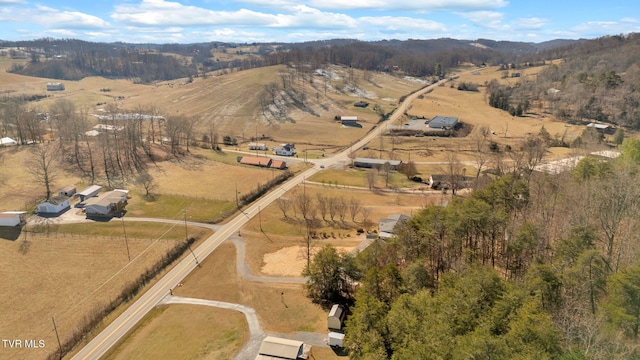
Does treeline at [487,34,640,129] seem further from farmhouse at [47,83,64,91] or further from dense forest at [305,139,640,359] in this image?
farmhouse at [47,83,64,91]

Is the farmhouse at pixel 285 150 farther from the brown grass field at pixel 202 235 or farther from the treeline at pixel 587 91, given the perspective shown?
the treeline at pixel 587 91

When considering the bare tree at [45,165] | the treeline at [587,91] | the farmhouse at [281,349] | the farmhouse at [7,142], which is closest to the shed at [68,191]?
the bare tree at [45,165]

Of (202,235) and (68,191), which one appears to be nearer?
(202,235)

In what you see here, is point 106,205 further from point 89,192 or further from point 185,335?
point 185,335

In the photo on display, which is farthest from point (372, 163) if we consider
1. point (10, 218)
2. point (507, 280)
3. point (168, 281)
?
point (10, 218)

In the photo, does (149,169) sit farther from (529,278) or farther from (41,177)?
(529,278)

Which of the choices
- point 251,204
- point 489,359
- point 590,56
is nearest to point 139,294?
point 251,204
